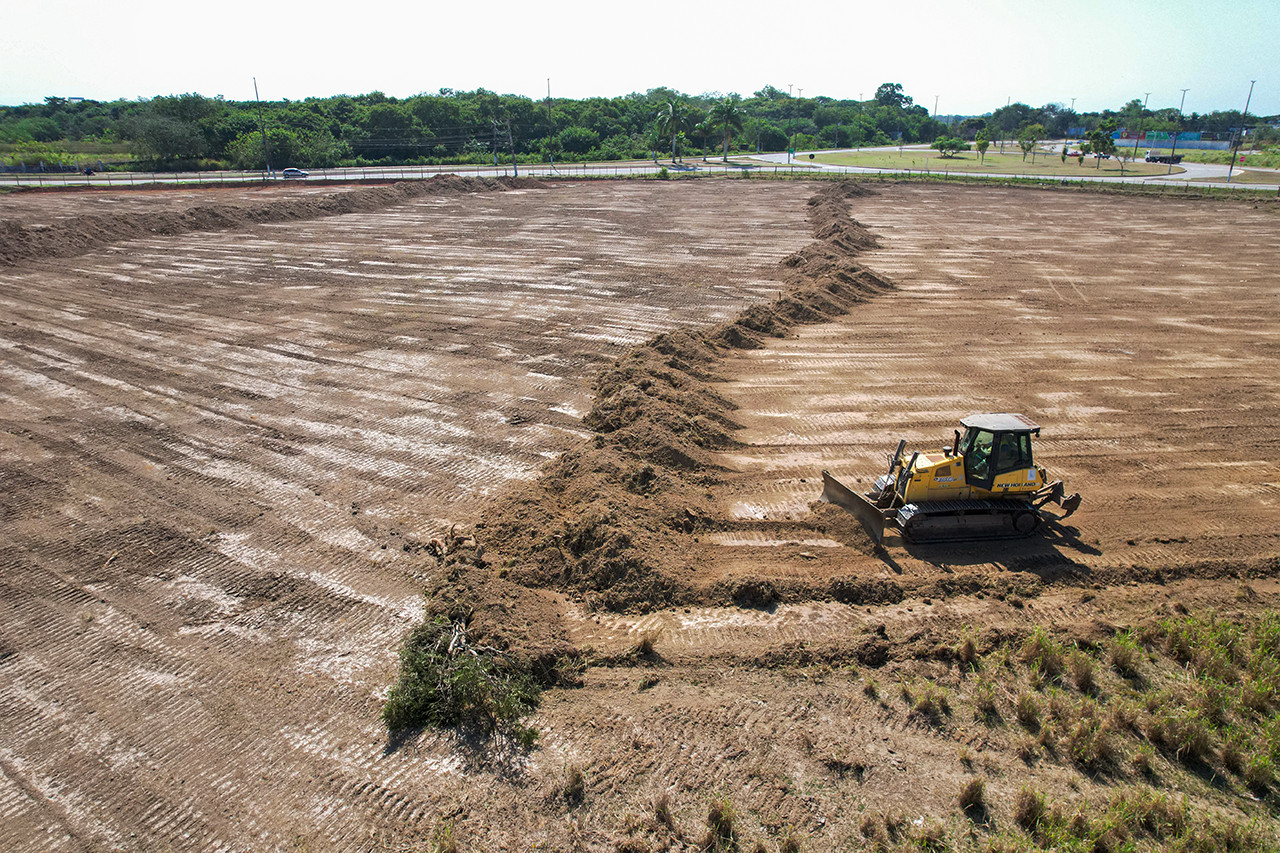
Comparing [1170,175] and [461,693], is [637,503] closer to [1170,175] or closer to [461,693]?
[461,693]

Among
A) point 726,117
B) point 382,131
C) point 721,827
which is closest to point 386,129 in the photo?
point 382,131

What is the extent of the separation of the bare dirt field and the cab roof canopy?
6.24ft

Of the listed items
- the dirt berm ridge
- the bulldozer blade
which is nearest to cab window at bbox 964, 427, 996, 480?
the bulldozer blade

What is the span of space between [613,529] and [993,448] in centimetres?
555

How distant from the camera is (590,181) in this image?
2418 inches

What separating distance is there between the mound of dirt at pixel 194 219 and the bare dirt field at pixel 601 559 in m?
9.87

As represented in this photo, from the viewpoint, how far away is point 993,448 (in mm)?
10039

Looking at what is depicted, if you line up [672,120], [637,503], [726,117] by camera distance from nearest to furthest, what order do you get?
[637,503] < [672,120] < [726,117]

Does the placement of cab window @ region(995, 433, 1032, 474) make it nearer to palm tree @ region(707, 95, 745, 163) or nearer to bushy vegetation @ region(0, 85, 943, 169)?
bushy vegetation @ region(0, 85, 943, 169)

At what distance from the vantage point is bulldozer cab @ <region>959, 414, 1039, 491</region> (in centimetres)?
995

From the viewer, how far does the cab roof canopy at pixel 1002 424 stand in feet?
32.1

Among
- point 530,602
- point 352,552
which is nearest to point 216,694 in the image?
point 352,552

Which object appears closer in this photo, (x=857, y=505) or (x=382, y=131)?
(x=857, y=505)

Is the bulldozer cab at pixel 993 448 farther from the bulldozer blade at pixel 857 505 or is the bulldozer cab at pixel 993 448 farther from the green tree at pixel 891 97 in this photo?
→ the green tree at pixel 891 97
